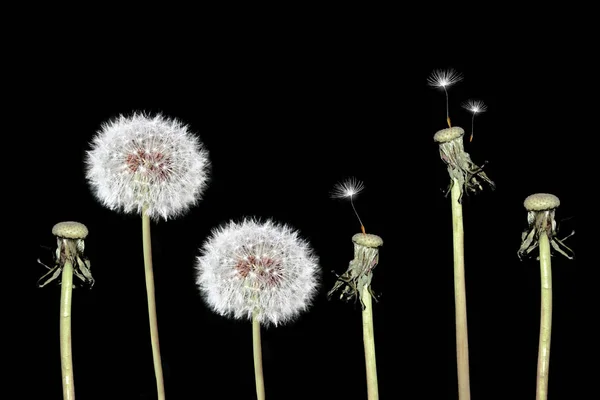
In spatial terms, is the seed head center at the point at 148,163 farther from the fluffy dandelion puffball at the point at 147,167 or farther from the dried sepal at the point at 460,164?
the dried sepal at the point at 460,164

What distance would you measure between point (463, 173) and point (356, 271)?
39.6 inches

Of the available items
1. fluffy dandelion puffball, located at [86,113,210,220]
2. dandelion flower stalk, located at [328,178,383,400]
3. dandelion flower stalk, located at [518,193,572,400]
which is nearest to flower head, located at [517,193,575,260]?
dandelion flower stalk, located at [518,193,572,400]

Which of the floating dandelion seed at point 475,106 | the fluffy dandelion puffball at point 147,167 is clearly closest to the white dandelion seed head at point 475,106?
the floating dandelion seed at point 475,106

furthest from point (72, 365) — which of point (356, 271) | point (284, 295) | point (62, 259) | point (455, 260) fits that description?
point (455, 260)

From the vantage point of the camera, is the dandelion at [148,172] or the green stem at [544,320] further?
the dandelion at [148,172]

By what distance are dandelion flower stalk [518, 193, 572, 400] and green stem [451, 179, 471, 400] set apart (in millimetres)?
414

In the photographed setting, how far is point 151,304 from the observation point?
6215 mm

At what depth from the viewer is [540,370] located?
19.4ft

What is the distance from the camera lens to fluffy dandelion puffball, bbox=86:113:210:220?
6121 mm

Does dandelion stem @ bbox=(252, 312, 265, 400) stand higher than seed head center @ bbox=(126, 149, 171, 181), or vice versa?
seed head center @ bbox=(126, 149, 171, 181)

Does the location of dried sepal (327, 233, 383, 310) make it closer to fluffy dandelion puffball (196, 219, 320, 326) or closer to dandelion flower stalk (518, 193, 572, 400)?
fluffy dandelion puffball (196, 219, 320, 326)

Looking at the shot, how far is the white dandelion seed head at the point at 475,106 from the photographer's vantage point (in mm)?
6125

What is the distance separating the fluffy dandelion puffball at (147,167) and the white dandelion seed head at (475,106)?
192cm

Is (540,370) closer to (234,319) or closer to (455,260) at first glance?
(455,260)
